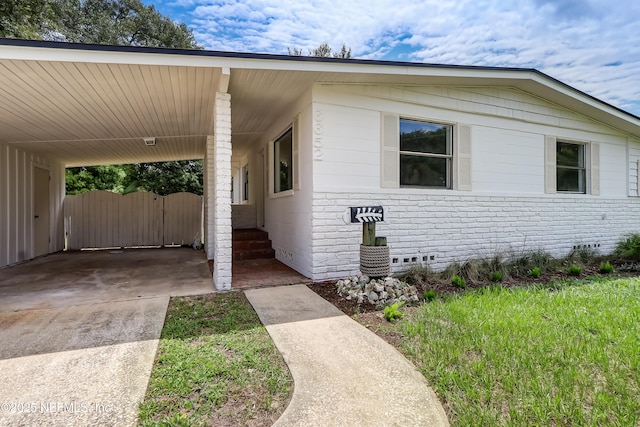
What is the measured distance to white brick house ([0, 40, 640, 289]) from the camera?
4445mm

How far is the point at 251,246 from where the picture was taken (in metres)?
7.53

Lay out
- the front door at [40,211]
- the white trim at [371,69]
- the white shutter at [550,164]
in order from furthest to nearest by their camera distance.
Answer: the front door at [40,211], the white shutter at [550,164], the white trim at [371,69]

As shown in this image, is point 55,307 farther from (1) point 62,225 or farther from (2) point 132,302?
(1) point 62,225

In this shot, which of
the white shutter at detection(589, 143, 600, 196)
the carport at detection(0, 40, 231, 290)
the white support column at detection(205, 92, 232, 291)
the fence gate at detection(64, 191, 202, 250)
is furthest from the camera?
the fence gate at detection(64, 191, 202, 250)

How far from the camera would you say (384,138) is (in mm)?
5445

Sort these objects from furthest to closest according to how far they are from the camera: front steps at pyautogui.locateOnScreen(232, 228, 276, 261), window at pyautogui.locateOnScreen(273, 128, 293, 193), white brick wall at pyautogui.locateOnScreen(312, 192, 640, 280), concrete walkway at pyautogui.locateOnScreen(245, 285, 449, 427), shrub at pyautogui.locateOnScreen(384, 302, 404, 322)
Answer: front steps at pyautogui.locateOnScreen(232, 228, 276, 261), window at pyautogui.locateOnScreen(273, 128, 293, 193), white brick wall at pyautogui.locateOnScreen(312, 192, 640, 280), shrub at pyautogui.locateOnScreen(384, 302, 404, 322), concrete walkway at pyautogui.locateOnScreen(245, 285, 449, 427)

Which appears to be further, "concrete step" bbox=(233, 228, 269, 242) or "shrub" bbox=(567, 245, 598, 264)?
"concrete step" bbox=(233, 228, 269, 242)

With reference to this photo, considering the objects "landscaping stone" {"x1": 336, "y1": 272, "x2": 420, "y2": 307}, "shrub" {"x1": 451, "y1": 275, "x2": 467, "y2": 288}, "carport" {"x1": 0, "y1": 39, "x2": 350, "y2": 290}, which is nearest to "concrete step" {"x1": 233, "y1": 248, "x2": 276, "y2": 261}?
"carport" {"x1": 0, "y1": 39, "x2": 350, "y2": 290}

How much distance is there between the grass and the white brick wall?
2.13m

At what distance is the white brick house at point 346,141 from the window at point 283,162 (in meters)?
0.06

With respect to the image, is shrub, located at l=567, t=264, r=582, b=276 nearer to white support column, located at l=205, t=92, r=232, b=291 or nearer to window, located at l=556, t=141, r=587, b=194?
window, located at l=556, t=141, r=587, b=194

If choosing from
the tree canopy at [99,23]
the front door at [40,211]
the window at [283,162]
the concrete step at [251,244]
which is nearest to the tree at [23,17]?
the tree canopy at [99,23]

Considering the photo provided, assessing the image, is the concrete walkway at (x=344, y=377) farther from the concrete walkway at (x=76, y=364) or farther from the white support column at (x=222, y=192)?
the white support column at (x=222, y=192)

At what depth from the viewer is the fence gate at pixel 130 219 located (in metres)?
10.1
